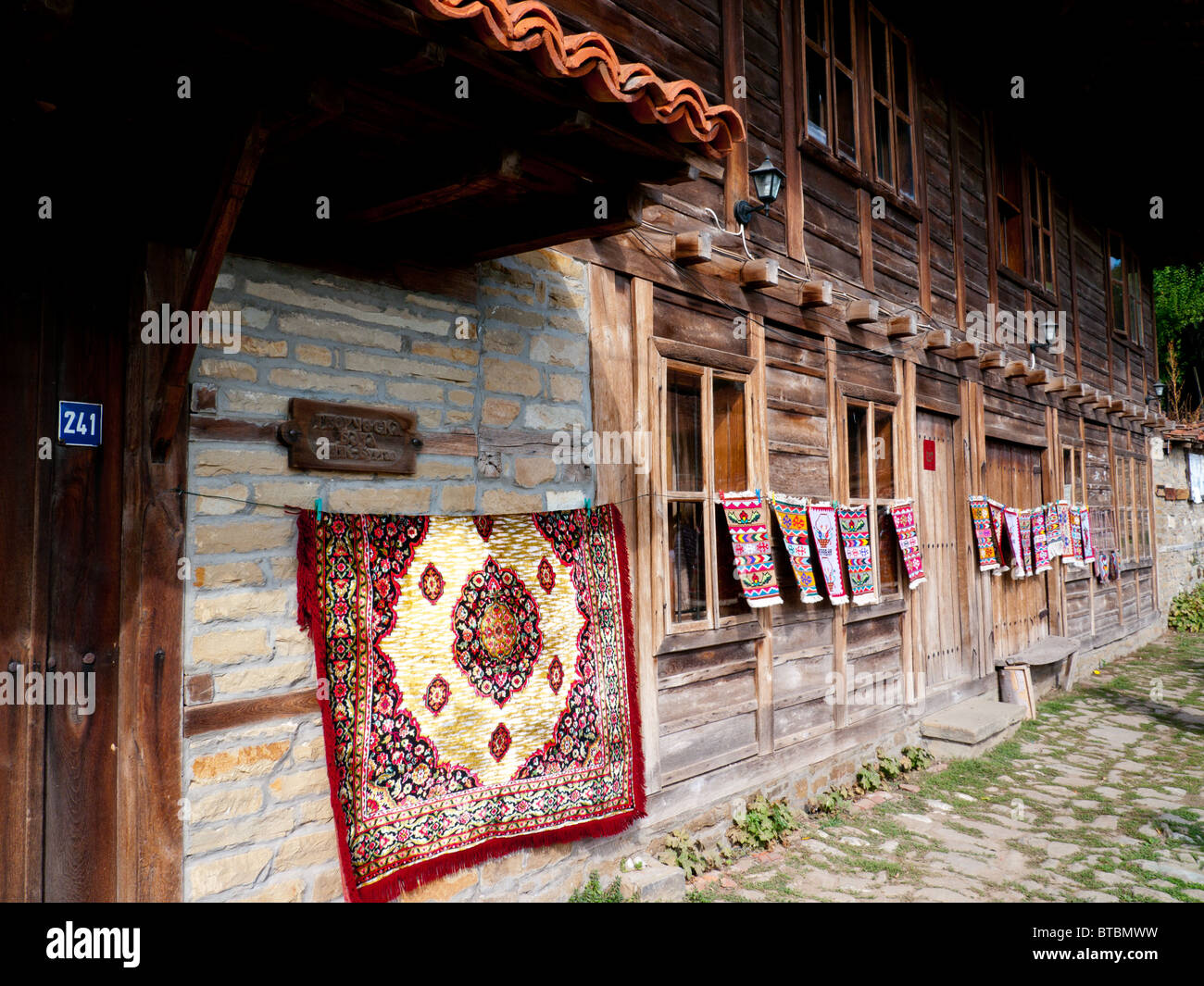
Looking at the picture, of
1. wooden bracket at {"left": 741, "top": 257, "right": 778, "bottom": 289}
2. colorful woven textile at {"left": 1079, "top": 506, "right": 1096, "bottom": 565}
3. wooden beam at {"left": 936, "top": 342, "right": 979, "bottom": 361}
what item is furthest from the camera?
colorful woven textile at {"left": 1079, "top": 506, "right": 1096, "bottom": 565}

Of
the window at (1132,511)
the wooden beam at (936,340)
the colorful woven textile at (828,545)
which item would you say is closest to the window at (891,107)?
the wooden beam at (936,340)

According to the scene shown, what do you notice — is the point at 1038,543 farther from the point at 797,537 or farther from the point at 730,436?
the point at 730,436

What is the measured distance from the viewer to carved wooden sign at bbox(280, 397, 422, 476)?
117 inches

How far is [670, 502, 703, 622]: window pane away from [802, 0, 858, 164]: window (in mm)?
2996

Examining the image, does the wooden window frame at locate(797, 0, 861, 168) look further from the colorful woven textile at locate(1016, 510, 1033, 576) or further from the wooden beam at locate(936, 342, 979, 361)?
the colorful woven textile at locate(1016, 510, 1033, 576)

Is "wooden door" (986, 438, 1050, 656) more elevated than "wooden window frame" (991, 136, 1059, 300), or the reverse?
"wooden window frame" (991, 136, 1059, 300)

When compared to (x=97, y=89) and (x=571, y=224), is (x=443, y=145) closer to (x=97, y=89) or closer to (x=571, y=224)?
(x=571, y=224)

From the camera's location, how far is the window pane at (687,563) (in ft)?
15.3

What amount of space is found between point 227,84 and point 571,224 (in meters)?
1.31

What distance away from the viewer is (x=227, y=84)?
2137 mm

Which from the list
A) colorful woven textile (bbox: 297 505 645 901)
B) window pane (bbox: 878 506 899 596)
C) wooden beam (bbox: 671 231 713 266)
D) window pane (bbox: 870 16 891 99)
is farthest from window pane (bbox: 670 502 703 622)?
window pane (bbox: 870 16 891 99)

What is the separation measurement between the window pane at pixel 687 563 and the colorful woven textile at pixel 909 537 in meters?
2.41

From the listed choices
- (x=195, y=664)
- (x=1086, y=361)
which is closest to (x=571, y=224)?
(x=195, y=664)
